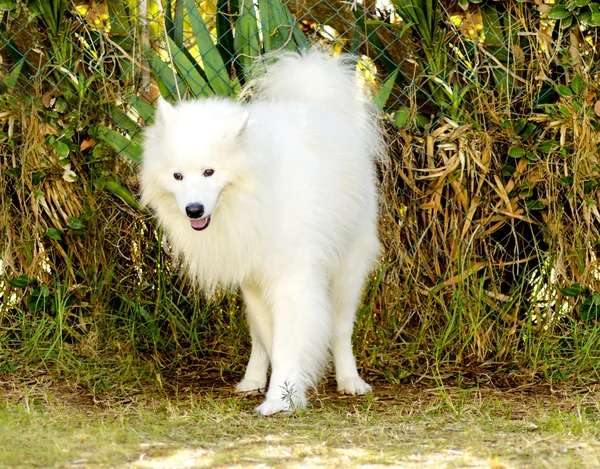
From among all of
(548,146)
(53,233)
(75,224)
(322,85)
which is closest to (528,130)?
(548,146)

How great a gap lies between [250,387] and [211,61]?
169 centimetres

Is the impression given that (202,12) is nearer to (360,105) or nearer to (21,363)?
(360,105)

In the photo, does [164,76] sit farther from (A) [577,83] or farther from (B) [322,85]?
(A) [577,83]

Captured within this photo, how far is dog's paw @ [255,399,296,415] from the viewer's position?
12.6 ft

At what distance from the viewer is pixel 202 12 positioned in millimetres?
5113

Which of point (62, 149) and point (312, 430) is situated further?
point (62, 149)

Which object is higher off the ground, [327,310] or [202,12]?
[202,12]

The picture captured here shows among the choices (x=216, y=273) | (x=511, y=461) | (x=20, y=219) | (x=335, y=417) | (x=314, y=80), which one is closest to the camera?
(x=511, y=461)

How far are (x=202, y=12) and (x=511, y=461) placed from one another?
10.2ft

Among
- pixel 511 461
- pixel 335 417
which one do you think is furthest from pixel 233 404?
pixel 511 461

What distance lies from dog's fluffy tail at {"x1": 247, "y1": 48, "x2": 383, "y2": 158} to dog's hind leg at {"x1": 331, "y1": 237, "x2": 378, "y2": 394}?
54 cm

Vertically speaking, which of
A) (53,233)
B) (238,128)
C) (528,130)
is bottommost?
(53,233)

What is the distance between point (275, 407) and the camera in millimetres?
3859

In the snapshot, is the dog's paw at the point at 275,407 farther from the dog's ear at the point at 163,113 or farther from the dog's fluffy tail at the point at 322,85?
the dog's fluffy tail at the point at 322,85
